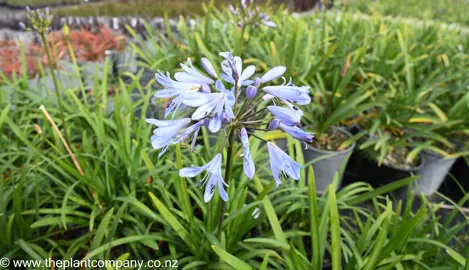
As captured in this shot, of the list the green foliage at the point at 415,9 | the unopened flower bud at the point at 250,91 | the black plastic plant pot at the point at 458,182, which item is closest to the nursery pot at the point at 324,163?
the black plastic plant pot at the point at 458,182

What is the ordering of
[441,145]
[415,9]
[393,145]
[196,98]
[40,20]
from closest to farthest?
[196,98] → [40,20] → [393,145] → [441,145] → [415,9]

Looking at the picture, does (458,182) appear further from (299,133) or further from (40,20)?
(40,20)

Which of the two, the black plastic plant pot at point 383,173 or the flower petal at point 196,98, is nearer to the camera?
the flower petal at point 196,98

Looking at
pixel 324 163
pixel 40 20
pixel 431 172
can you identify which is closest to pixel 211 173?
pixel 40 20

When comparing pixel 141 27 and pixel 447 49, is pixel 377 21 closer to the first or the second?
pixel 447 49

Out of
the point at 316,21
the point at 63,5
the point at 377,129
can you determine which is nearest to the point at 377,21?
the point at 316,21

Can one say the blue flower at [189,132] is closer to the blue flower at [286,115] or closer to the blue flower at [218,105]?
the blue flower at [218,105]
